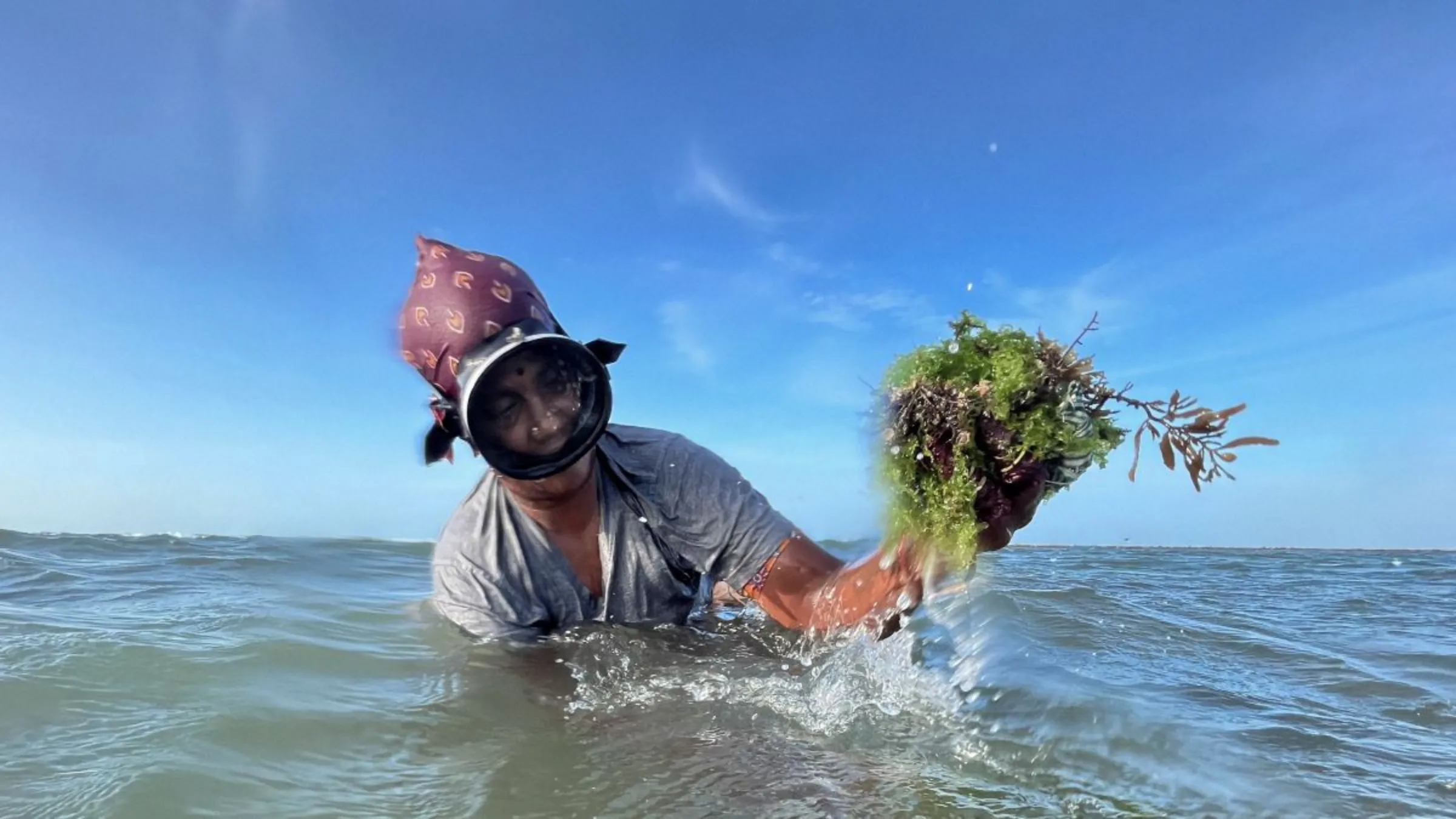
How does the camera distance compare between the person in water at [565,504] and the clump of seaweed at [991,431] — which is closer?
the clump of seaweed at [991,431]

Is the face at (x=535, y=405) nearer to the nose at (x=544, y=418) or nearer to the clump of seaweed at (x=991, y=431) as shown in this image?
the nose at (x=544, y=418)

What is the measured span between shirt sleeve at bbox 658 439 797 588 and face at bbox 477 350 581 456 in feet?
1.87

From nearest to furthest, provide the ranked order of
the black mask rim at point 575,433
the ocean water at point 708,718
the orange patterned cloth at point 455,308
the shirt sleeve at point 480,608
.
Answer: the ocean water at point 708,718
the black mask rim at point 575,433
the orange patterned cloth at point 455,308
the shirt sleeve at point 480,608

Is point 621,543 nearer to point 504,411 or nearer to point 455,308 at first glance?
point 504,411

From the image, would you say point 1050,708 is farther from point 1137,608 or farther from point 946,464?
point 1137,608

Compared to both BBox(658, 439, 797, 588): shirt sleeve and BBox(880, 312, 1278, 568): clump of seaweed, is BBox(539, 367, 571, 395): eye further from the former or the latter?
BBox(880, 312, 1278, 568): clump of seaweed

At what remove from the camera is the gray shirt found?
3.38 meters

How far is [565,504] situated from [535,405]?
0.55m

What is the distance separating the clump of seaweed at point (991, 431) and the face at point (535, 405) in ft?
4.12

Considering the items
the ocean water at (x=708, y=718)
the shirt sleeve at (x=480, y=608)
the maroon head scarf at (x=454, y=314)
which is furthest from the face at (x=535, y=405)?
the ocean water at (x=708, y=718)

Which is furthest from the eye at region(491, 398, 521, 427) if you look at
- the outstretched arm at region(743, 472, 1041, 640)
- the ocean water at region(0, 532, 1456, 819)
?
the outstretched arm at region(743, 472, 1041, 640)

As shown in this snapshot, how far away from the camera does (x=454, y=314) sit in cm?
322

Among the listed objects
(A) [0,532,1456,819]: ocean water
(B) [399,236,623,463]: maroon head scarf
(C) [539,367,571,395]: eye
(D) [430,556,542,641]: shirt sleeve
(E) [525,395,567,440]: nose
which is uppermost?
(B) [399,236,623,463]: maroon head scarf

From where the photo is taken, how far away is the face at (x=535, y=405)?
3.05 m
